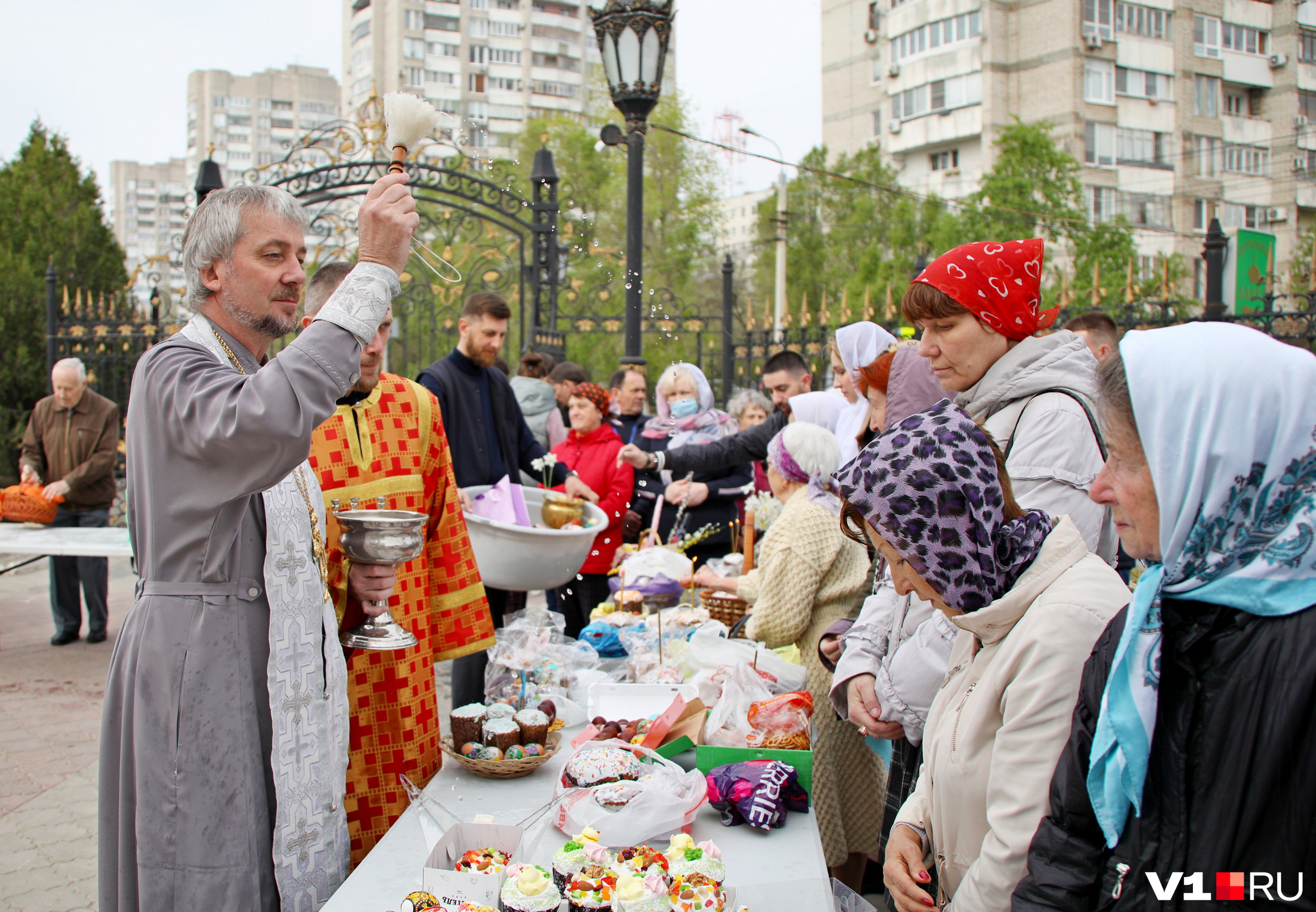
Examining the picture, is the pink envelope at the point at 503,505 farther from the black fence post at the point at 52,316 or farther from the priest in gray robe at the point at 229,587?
the black fence post at the point at 52,316

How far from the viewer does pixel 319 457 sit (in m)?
2.53

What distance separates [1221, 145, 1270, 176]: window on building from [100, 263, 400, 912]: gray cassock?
4157 cm

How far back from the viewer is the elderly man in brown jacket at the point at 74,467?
714 cm

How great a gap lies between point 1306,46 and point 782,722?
142ft

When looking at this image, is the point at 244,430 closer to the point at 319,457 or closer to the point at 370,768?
the point at 319,457

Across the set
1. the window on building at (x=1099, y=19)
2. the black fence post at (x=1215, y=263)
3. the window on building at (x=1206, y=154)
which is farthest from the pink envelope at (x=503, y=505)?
the window on building at (x=1206, y=154)

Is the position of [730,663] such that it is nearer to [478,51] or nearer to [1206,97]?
[1206,97]

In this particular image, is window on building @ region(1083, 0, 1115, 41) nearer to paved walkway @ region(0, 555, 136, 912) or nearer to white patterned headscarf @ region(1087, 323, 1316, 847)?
paved walkway @ region(0, 555, 136, 912)

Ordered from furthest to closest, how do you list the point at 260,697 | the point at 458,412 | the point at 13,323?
1. the point at 13,323
2. the point at 458,412
3. the point at 260,697

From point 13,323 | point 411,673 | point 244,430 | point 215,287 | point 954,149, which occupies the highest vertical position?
point 954,149

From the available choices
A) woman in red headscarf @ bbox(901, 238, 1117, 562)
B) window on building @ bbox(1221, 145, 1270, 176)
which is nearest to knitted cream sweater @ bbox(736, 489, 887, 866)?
woman in red headscarf @ bbox(901, 238, 1117, 562)

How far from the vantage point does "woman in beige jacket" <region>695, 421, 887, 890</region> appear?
123 inches

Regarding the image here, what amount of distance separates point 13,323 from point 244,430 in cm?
1509

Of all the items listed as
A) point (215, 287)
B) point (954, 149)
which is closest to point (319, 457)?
point (215, 287)
